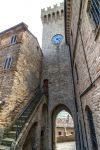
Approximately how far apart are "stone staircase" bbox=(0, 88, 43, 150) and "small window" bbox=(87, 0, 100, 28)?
6.45 m

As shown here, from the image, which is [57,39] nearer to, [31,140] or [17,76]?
[17,76]

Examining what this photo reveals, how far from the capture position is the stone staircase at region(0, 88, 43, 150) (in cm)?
674

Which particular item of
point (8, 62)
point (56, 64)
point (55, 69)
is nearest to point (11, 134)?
point (8, 62)

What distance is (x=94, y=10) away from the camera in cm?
463

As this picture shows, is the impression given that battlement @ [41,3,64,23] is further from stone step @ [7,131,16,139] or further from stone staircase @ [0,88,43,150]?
stone step @ [7,131,16,139]

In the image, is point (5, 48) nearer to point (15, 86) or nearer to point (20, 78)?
point (20, 78)

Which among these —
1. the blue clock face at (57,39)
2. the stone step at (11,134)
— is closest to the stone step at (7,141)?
the stone step at (11,134)

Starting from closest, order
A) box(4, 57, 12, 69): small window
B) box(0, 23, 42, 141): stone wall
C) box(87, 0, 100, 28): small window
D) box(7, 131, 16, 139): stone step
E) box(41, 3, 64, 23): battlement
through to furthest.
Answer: box(87, 0, 100, 28): small window, box(7, 131, 16, 139): stone step, box(0, 23, 42, 141): stone wall, box(4, 57, 12, 69): small window, box(41, 3, 64, 23): battlement

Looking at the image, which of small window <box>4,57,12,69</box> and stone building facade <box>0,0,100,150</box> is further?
small window <box>4,57,12,69</box>

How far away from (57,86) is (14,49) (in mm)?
6573

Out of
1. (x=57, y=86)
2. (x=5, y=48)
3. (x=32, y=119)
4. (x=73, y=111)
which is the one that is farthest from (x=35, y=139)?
(x=5, y=48)

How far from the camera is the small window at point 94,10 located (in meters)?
4.30

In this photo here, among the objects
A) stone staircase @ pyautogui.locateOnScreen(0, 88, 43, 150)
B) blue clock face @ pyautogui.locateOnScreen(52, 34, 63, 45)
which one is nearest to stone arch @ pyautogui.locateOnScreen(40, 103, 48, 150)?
stone staircase @ pyautogui.locateOnScreen(0, 88, 43, 150)

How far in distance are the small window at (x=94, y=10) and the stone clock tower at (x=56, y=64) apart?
10216 millimetres
